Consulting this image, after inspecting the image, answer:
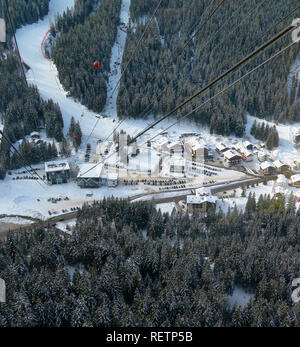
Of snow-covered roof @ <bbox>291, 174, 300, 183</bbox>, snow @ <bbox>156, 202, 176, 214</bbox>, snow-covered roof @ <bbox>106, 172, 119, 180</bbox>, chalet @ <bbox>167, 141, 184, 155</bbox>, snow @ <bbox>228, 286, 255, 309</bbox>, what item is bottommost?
snow @ <bbox>228, 286, 255, 309</bbox>

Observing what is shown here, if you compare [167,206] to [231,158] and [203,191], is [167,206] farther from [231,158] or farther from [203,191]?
[231,158]

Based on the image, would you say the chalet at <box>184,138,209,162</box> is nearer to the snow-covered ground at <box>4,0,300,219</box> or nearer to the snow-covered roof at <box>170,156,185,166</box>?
the snow-covered roof at <box>170,156,185,166</box>

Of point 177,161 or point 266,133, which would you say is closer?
point 177,161

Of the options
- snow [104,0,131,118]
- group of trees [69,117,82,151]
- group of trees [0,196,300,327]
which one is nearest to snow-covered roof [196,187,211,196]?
group of trees [0,196,300,327]

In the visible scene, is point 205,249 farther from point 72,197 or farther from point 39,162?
point 39,162

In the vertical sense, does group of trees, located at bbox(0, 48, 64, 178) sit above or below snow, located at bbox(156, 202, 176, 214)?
above

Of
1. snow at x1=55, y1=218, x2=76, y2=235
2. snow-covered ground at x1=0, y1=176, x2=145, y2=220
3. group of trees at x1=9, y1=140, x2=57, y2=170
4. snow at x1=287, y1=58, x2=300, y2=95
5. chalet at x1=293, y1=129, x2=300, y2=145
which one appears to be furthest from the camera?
snow at x1=287, y1=58, x2=300, y2=95

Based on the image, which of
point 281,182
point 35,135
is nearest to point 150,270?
point 281,182
